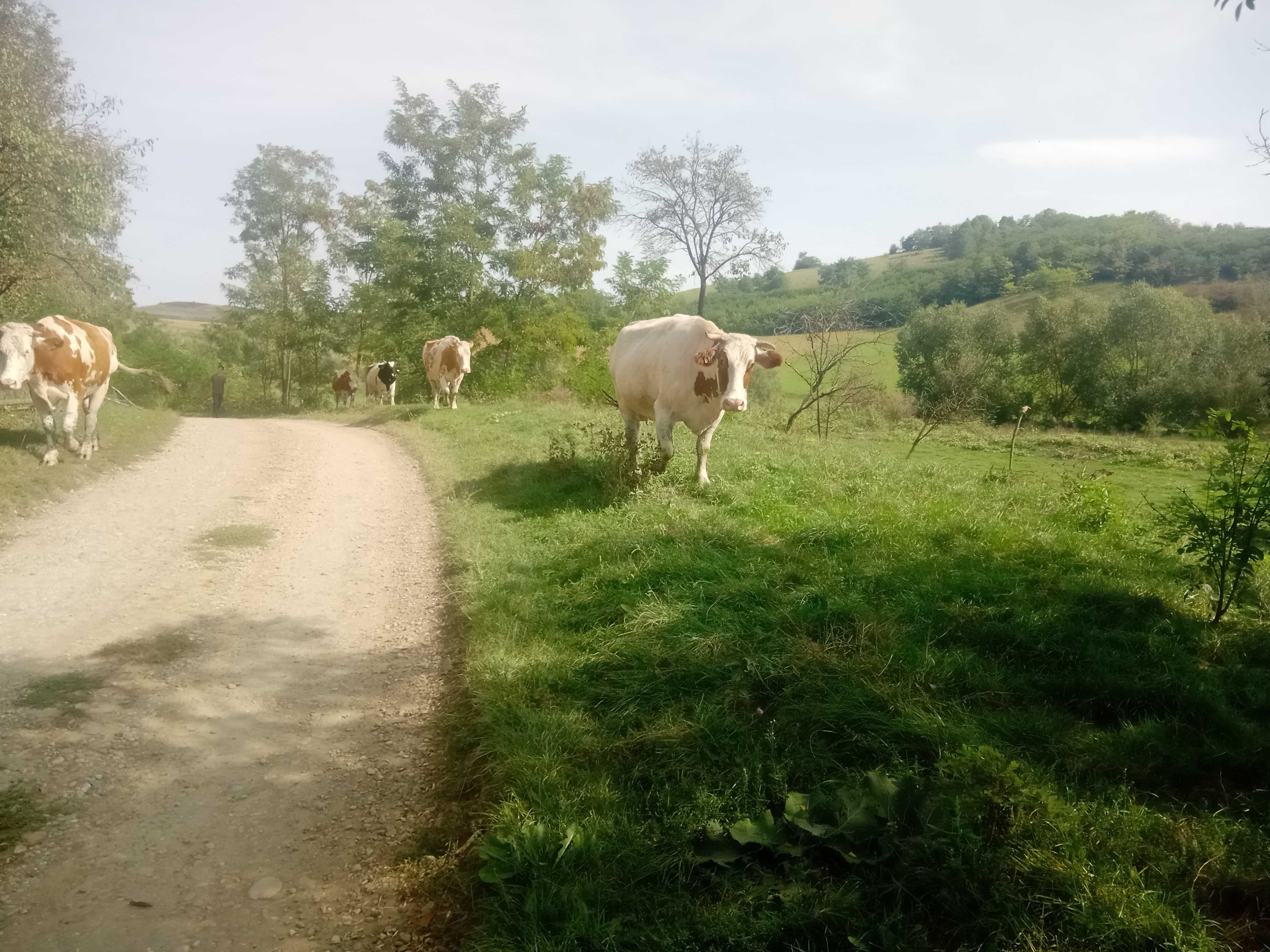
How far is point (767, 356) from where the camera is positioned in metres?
8.91

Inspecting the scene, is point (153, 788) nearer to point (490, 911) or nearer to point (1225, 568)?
point (490, 911)

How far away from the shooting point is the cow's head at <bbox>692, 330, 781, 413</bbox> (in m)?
8.32

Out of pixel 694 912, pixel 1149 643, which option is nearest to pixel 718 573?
pixel 1149 643

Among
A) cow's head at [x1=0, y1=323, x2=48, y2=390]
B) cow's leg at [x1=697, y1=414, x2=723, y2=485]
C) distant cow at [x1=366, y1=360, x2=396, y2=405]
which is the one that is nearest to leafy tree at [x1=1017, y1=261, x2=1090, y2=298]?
distant cow at [x1=366, y1=360, x2=396, y2=405]

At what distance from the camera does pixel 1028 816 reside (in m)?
2.81

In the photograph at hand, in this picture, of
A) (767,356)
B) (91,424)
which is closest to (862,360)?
(767,356)

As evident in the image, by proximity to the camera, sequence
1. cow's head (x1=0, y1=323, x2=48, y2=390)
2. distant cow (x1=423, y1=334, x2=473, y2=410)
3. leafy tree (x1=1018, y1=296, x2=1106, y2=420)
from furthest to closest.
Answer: leafy tree (x1=1018, y1=296, x2=1106, y2=420) → distant cow (x1=423, y1=334, x2=473, y2=410) → cow's head (x1=0, y1=323, x2=48, y2=390)

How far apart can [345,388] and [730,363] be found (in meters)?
24.2

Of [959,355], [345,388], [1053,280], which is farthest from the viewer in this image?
[1053,280]

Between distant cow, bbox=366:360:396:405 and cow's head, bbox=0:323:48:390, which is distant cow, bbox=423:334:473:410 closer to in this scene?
distant cow, bbox=366:360:396:405

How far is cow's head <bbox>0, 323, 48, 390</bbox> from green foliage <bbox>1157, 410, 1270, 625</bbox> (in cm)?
1320

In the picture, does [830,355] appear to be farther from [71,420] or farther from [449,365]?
[71,420]

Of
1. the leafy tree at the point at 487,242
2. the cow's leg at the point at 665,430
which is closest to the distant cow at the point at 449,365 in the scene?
the leafy tree at the point at 487,242

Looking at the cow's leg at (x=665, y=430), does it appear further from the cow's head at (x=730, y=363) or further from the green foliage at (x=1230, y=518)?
the green foliage at (x=1230, y=518)
